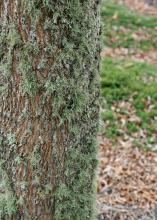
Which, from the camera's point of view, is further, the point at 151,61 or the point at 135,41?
the point at 135,41

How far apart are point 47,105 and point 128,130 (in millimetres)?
3609

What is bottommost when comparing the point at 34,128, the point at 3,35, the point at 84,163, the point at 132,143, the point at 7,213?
the point at 132,143

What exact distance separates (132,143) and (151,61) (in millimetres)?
3061

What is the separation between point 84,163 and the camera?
7.65 feet

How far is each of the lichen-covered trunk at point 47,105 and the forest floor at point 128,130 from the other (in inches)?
17.7

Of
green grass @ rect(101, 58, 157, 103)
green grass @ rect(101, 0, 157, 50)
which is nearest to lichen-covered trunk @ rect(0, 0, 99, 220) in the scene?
green grass @ rect(101, 58, 157, 103)

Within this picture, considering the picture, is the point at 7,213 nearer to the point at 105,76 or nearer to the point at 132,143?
the point at 132,143

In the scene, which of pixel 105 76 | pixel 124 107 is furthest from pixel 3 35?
pixel 105 76

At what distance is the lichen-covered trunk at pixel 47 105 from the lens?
1988 millimetres

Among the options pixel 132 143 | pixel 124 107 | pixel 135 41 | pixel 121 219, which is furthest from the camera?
pixel 135 41

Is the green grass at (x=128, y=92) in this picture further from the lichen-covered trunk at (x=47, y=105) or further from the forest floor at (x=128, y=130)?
the lichen-covered trunk at (x=47, y=105)

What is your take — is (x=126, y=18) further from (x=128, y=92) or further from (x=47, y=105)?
(x=47, y=105)

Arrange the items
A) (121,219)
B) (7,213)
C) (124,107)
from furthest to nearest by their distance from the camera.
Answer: (124,107) → (121,219) → (7,213)

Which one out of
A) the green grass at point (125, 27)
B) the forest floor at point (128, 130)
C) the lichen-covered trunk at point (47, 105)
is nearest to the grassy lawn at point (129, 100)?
the forest floor at point (128, 130)
